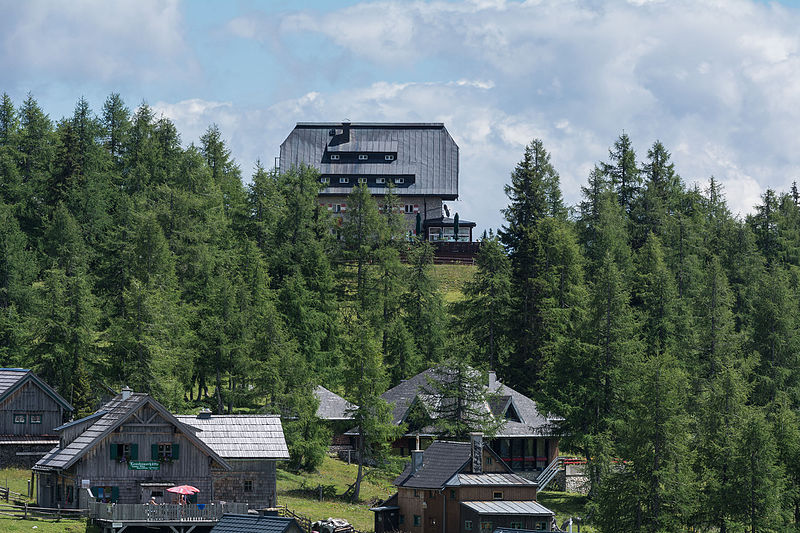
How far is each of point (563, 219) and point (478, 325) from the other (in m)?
19.2

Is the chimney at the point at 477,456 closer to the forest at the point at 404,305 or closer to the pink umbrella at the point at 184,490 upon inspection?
Answer: the forest at the point at 404,305

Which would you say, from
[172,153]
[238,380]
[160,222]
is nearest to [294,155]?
[172,153]

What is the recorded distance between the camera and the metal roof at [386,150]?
140 m

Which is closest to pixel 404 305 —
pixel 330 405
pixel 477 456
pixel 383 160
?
pixel 330 405

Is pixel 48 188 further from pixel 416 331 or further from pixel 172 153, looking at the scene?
pixel 416 331

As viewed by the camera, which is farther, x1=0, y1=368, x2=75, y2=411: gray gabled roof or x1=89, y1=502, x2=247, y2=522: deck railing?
x1=0, y1=368, x2=75, y2=411: gray gabled roof

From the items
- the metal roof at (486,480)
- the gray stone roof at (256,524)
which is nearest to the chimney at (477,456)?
the metal roof at (486,480)

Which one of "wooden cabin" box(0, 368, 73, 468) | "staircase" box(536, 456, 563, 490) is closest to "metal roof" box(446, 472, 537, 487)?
"staircase" box(536, 456, 563, 490)

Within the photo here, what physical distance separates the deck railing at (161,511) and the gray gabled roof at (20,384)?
12.5m

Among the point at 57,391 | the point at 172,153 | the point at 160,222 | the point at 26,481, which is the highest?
the point at 172,153

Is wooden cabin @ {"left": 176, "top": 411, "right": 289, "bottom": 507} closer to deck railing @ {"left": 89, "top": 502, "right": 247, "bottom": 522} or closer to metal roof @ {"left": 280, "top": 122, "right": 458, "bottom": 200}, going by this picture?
deck railing @ {"left": 89, "top": 502, "right": 247, "bottom": 522}

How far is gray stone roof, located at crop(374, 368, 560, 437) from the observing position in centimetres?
8168

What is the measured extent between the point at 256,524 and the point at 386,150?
335 ft

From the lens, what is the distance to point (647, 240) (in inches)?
4203
